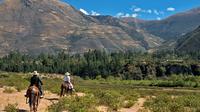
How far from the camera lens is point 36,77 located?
114ft

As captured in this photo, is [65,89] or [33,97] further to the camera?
[65,89]

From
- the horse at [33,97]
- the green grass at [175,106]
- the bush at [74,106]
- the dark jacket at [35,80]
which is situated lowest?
the green grass at [175,106]

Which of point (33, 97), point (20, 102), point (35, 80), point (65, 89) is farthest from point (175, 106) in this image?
point (20, 102)

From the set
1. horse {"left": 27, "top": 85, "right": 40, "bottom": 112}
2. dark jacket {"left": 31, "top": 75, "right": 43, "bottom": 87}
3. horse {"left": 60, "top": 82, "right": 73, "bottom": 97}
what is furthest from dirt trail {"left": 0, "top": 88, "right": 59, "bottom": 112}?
horse {"left": 60, "top": 82, "right": 73, "bottom": 97}

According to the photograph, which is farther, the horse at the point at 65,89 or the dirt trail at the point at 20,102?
the horse at the point at 65,89

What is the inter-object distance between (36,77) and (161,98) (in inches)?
542

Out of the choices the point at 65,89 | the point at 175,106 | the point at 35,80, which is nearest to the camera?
the point at 175,106

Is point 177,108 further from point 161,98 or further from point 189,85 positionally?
point 189,85

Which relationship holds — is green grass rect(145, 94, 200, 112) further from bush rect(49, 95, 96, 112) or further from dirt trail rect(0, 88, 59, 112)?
dirt trail rect(0, 88, 59, 112)

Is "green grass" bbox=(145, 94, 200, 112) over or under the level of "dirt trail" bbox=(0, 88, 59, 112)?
under

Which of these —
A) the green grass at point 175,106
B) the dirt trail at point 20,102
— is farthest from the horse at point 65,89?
the green grass at point 175,106

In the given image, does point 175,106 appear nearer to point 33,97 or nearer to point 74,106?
point 74,106

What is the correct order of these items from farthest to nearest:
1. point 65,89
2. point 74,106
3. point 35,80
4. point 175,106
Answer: point 65,89
point 35,80
point 175,106
point 74,106

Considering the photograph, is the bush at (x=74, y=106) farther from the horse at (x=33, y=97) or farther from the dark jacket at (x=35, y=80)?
the dark jacket at (x=35, y=80)
